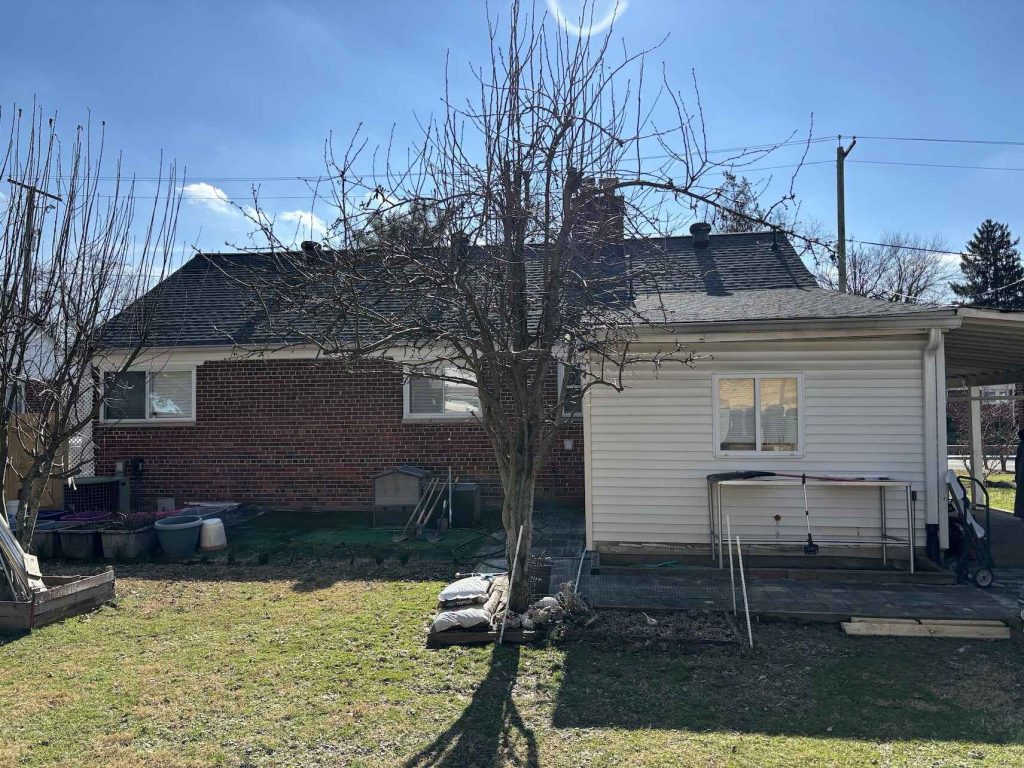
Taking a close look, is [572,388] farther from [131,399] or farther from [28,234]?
[131,399]

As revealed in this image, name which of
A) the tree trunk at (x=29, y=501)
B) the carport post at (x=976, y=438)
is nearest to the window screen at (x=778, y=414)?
the carport post at (x=976, y=438)

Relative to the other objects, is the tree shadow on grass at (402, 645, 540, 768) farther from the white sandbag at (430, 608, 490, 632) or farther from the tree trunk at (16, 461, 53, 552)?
the tree trunk at (16, 461, 53, 552)

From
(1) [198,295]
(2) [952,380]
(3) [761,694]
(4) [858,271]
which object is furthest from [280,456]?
(4) [858,271]

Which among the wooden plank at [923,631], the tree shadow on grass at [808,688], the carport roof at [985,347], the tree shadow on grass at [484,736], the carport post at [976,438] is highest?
the carport roof at [985,347]

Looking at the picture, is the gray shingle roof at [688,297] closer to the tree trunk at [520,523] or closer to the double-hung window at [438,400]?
the double-hung window at [438,400]

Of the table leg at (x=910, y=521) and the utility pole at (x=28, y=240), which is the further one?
the table leg at (x=910, y=521)

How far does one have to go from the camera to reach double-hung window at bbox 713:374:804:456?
7434mm

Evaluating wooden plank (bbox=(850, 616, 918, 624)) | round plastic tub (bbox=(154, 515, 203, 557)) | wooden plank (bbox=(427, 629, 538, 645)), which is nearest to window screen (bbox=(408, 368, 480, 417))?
round plastic tub (bbox=(154, 515, 203, 557))

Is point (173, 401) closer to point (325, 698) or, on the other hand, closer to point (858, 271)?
point (325, 698)

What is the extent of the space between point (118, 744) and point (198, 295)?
10.7 meters

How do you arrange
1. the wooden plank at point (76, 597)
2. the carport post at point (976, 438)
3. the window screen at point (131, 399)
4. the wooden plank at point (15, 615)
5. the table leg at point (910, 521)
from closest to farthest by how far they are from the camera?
1. the wooden plank at point (15, 615)
2. the wooden plank at point (76, 597)
3. the table leg at point (910, 521)
4. the carport post at point (976, 438)
5. the window screen at point (131, 399)

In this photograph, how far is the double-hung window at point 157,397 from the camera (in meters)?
11.6

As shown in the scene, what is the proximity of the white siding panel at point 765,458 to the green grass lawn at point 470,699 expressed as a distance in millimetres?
2137

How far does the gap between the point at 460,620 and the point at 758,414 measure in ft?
13.7
